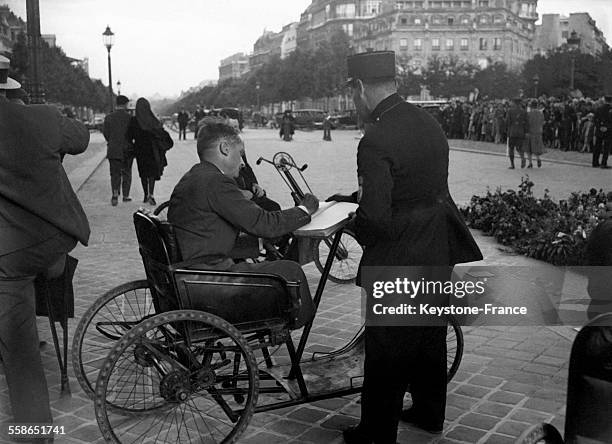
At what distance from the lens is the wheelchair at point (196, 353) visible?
3377 millimetres

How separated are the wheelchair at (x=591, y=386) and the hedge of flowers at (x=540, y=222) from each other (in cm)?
460

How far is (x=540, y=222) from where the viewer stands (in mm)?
8461

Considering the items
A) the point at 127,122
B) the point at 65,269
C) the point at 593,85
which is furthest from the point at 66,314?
the point at 593,85

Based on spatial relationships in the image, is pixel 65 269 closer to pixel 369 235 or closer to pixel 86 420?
pixel 86 420

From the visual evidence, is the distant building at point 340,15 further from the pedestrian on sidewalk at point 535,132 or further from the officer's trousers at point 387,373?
the pedestrian on sidewalk at point 535,132

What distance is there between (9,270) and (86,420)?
3.33ft

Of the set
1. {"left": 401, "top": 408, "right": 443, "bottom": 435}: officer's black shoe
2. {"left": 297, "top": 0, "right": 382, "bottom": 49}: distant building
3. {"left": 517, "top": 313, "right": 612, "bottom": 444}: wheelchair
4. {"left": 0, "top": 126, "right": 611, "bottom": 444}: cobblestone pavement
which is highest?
{"left": 297, "top": 0, "right": 382, "bottom": 49}: distant building

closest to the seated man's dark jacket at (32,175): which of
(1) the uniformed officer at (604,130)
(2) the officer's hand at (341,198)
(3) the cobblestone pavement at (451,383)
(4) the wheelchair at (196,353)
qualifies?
(4) the wheelchair at (196,353)

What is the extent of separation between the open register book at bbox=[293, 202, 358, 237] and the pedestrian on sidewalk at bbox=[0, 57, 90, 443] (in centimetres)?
110

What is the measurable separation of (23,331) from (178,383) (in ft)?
2.39

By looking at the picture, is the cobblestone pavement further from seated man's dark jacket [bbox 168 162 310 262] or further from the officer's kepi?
the officer's kepi

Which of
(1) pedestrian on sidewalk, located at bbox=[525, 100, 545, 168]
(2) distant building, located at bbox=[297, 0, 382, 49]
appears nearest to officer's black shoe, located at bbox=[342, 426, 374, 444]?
(2) distant building, located at bbox=[297, 0, 382, 49]

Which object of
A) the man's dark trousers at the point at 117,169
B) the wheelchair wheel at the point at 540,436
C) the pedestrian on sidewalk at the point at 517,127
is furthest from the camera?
the pedestrian on sidewalk at the point at 517,127

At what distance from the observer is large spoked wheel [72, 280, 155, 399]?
156 inches
